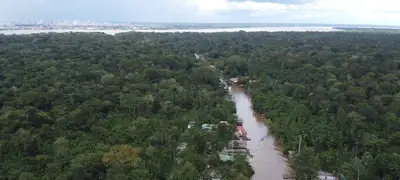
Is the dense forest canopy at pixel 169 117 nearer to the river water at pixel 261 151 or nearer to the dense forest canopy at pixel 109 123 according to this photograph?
the dense forest canopy at pixel 109 123

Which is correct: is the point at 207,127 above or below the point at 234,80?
above

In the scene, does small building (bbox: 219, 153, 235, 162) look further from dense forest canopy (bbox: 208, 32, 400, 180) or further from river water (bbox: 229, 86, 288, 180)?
dense forest canopy (bbox: 208, 32, 400, 180)

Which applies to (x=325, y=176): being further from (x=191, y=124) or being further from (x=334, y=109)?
(x=334, y=109)

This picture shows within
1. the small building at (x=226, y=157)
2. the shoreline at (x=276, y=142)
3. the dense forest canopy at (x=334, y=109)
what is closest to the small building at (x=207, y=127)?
the small building at (x=226, y=157)

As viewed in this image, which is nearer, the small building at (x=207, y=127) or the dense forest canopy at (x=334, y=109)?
the dense forest canopy at (x=334, y=109)

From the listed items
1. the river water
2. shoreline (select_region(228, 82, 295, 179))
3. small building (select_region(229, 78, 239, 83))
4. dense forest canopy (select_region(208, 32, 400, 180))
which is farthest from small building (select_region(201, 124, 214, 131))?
small building (select_region(229, 78, 239, 83))

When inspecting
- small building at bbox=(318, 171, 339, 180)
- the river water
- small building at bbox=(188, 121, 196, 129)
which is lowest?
the river water

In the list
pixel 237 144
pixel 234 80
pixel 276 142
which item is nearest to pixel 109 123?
pixel 237 144
